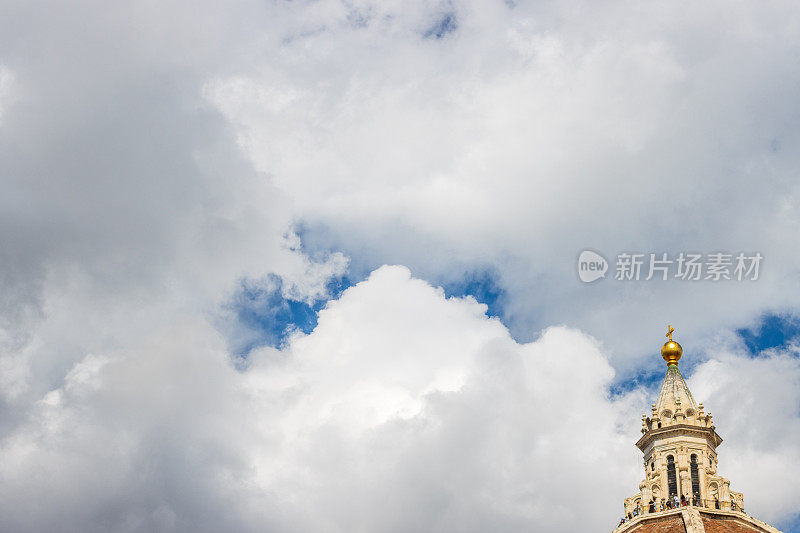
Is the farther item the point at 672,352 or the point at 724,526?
the point at 672,352

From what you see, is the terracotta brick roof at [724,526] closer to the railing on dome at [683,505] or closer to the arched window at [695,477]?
the railing on dome at [683,505]

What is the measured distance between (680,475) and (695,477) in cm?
177

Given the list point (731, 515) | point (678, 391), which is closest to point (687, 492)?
point (731, 515)

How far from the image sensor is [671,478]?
302 ft

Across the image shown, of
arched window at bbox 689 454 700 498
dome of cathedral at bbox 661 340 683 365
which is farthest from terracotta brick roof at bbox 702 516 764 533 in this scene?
dome of cathedral at bbox 661 340 683 365

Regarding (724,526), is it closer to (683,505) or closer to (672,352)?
(683,505)

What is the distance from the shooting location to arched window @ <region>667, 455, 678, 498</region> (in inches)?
3590

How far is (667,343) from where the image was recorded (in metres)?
101

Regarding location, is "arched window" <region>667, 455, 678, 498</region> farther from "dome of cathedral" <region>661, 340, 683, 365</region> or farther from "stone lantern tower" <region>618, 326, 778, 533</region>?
"dome of cathedral" <region>661, 340, 683, 365</region>

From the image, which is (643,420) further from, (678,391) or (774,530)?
(774,530)

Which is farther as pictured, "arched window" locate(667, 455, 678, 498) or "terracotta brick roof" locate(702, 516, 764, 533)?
"arched window" locate(667, 455, 678, 498)

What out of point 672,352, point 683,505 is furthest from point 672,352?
point 683,505

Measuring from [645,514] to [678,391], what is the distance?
15058 mm

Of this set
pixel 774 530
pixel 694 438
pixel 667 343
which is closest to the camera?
pixel 774 530
